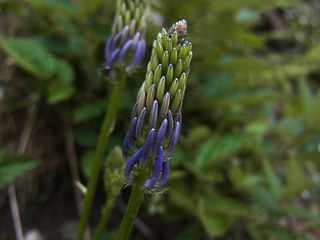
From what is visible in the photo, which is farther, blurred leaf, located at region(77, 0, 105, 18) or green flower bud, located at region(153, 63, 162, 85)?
blurred leaf, located at region(77, 0, 105, 18)

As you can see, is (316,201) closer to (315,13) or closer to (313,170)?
(313,170)

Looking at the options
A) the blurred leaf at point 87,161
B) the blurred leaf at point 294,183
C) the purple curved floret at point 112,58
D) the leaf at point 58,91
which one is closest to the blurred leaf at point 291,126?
the blurred leaf at point 294,183

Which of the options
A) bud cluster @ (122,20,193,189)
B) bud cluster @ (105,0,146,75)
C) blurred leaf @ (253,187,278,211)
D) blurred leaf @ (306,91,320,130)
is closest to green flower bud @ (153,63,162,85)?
bud cluster @ (122,20,193,189)

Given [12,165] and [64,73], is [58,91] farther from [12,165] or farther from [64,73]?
[12,165]

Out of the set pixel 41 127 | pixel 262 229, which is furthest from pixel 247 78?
pixel 41 127

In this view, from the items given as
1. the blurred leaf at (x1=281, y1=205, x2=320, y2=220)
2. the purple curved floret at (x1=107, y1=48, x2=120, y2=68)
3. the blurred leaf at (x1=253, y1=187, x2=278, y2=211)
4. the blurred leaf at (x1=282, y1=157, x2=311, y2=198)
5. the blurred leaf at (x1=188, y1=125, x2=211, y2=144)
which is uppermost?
the purple curved floret at (x1=107, y1=48, x2=120, y2=68)

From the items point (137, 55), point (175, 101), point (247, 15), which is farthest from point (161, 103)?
point (247, 15)

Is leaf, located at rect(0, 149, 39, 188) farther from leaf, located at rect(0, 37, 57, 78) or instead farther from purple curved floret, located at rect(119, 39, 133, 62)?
purple curved floret, located at rect(119, 39, 133, 62)
